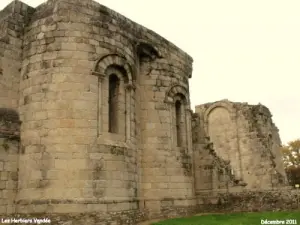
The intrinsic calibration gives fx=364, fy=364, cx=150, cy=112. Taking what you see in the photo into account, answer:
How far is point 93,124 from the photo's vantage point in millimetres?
10312

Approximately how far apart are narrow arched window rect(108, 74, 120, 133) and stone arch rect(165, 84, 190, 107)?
8.74 feet

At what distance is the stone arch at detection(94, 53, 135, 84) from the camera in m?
10.9

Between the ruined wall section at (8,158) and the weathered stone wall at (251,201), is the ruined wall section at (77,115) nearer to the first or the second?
the ruined wall section at (8,158)

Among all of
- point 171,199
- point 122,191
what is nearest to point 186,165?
point 171,199

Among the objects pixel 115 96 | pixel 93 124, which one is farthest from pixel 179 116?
pixel 93 124

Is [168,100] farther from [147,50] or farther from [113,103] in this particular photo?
[113,103]

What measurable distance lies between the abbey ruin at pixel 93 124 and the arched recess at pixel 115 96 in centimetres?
3

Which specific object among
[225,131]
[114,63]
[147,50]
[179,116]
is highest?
[147,50]

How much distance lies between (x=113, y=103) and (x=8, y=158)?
3.48 m

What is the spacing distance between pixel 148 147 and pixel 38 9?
584cm

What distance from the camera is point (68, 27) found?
10.8m

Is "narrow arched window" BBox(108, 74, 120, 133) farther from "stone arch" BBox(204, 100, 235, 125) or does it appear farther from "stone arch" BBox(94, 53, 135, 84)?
"stone arch" BBox(204, 100, 235, 125)

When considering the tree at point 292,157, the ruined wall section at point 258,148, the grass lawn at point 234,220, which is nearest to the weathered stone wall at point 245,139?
the ruined wall section at point 258,148

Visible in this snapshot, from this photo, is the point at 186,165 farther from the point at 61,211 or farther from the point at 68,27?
the point at 68,27
